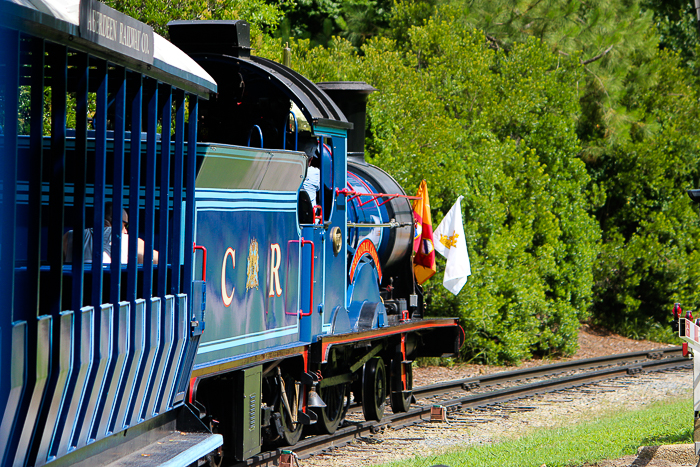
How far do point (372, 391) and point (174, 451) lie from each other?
4.92 metres

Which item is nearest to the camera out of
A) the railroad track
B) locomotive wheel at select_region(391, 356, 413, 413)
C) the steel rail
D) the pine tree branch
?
the railroad track

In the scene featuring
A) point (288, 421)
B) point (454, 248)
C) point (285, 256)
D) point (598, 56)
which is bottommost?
point (288, 421)

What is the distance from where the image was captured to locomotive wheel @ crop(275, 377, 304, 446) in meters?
7.31

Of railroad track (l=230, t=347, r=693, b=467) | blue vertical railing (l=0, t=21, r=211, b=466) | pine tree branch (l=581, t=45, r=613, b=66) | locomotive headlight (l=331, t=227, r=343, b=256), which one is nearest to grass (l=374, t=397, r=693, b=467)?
railroad track (l=230, t=347, r=693, b=467)

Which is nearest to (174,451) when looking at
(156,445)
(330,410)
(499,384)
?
(156,445)

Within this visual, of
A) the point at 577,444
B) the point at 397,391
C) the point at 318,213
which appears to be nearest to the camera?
the point at 318,213

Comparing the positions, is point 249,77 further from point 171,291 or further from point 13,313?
point 13,313

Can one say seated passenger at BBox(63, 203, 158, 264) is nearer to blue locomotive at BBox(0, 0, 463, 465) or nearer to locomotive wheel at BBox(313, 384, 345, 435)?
blue locomotive at BBox(0, 0, 463, 465)

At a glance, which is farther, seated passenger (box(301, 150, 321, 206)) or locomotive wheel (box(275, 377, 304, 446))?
seated passenger (box(301, 150, 321, 206))

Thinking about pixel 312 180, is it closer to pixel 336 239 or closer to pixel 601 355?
pixel 336 239

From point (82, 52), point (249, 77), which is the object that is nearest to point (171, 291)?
point (82, 52)

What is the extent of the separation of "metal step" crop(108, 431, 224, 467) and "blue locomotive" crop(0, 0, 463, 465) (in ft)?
0.06

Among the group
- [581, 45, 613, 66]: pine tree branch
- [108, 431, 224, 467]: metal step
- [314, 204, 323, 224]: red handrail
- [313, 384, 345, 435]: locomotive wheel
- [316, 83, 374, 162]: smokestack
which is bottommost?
[313, 384, 345, 435]: locomotive wheel

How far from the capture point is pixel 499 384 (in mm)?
12961
